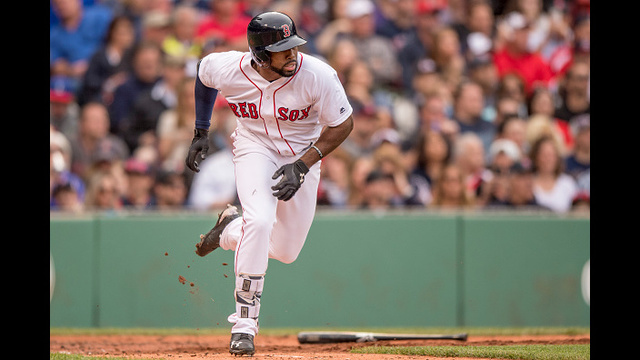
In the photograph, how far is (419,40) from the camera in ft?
38.7

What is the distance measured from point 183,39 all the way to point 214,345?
15.8ft

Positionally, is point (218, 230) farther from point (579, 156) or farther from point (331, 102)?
point (579, 156)

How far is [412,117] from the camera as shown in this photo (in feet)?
35.4

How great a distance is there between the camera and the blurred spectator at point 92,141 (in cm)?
990

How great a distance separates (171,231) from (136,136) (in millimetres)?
1658

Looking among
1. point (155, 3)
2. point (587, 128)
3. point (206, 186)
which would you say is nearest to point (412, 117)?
point (587, 128)

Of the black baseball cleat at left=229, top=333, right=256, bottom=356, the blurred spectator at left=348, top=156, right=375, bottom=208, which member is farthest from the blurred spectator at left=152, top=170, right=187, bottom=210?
the black baseball cleat at left=229, top=333, right=256, bottom=356

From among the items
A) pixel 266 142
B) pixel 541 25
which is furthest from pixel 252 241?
pixel 541 25

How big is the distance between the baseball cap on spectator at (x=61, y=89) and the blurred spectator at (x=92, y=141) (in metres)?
0.32

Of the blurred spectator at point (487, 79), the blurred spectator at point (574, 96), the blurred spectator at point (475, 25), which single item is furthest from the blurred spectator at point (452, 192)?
the blurred spectator at point (475, 25)

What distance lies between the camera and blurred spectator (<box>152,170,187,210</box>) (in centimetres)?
948

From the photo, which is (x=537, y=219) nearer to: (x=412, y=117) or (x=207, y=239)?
(x=412, y=117)

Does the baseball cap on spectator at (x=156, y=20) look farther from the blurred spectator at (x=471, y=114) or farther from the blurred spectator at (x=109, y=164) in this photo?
the blurred spectator at (x=471, y=114)

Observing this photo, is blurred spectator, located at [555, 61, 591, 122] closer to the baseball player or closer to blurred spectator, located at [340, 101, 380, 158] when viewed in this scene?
blurred spectator, located at [340, 101, 380, 158]
